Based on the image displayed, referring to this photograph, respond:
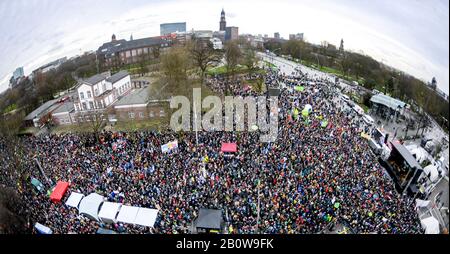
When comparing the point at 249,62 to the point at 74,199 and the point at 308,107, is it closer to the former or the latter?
the point at 308,107

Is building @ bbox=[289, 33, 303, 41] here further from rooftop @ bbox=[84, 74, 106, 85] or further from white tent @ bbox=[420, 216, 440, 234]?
white tent @ bbox=[420, 216, 440, 234]

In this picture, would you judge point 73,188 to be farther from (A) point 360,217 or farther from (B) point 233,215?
(A) point 360,217

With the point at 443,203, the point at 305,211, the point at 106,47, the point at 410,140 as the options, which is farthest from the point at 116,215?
the point at 106,47

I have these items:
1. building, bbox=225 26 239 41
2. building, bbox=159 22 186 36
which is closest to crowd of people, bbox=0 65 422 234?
building, bbox=225 26 239 41

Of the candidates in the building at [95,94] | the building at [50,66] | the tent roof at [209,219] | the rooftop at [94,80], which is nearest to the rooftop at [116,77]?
the building at [95,94]

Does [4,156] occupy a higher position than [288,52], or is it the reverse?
[288,52]

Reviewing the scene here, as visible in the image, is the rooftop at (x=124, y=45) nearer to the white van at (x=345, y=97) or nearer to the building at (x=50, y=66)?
the building at (x=50, y=66)
